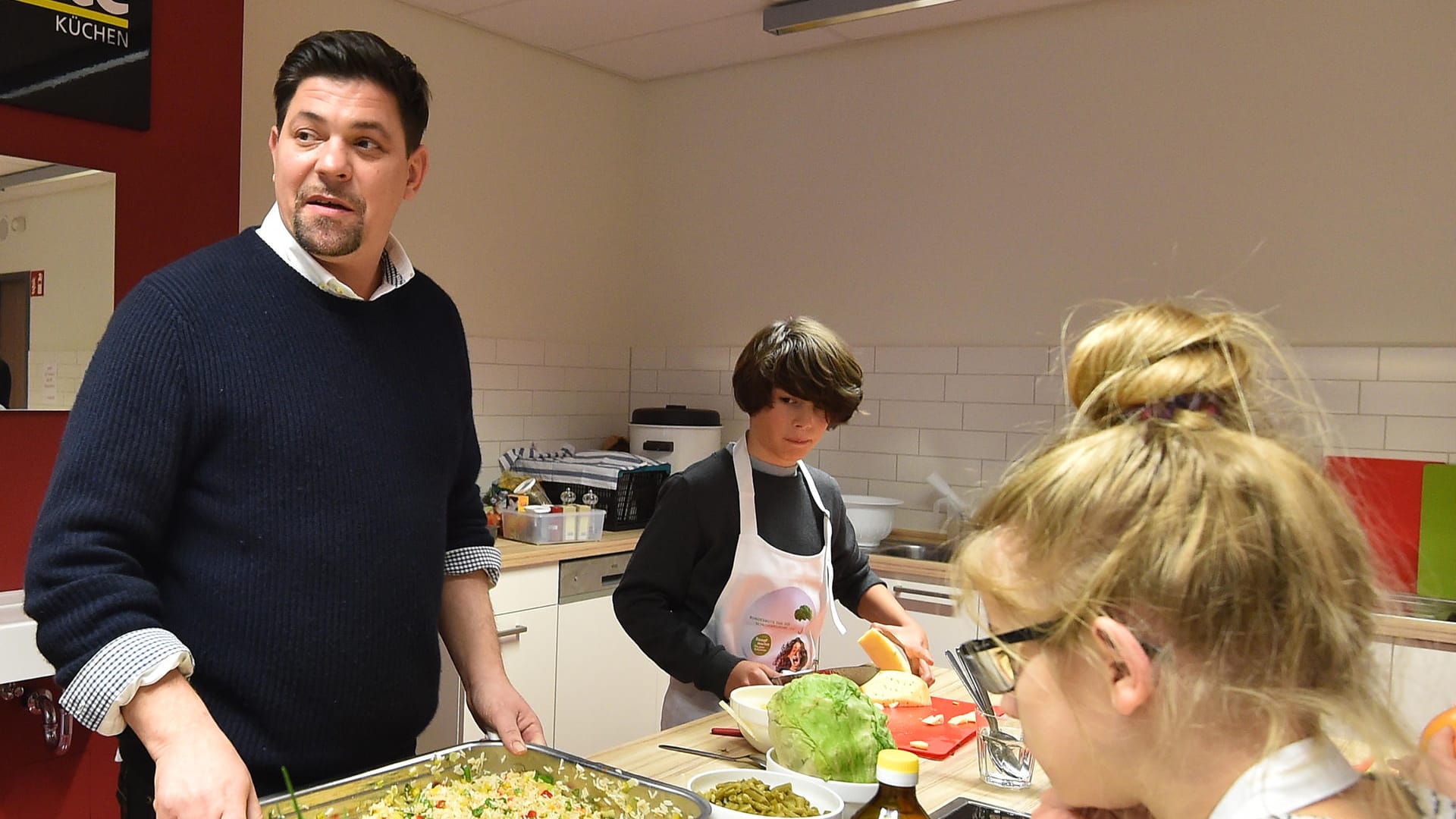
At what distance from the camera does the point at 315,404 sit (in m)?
1.50

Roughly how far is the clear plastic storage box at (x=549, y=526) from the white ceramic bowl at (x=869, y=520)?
34.8 inches

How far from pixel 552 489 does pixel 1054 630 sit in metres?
3.29

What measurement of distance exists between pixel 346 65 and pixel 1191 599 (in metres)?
1.31

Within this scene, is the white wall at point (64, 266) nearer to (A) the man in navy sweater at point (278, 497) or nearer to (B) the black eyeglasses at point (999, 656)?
(A) the man in navy sweater at point (278, 497)

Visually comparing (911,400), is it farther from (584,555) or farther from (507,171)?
(507,171)

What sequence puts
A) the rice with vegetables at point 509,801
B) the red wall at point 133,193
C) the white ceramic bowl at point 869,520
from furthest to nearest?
the white ceramic bowl at point 869,520 < the red wall at point 133,193 < the rice with vegetables at point 509,801

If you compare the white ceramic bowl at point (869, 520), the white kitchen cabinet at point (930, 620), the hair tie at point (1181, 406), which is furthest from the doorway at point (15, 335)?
the hair tie at point (1181, 406)

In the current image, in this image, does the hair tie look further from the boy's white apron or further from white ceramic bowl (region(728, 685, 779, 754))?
the boy's white apron

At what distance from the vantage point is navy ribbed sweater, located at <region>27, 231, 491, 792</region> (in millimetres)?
1293

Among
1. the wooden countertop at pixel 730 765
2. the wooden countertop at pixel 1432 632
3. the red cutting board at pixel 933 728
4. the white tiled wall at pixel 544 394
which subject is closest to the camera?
the wooden countertop at pixel 730 765

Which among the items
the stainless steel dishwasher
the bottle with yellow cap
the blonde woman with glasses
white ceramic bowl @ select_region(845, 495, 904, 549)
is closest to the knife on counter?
the bottle with yellow cap

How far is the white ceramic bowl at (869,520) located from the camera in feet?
12.4

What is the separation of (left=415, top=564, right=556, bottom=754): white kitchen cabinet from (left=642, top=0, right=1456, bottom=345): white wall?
1.56m

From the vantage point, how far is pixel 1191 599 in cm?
77
